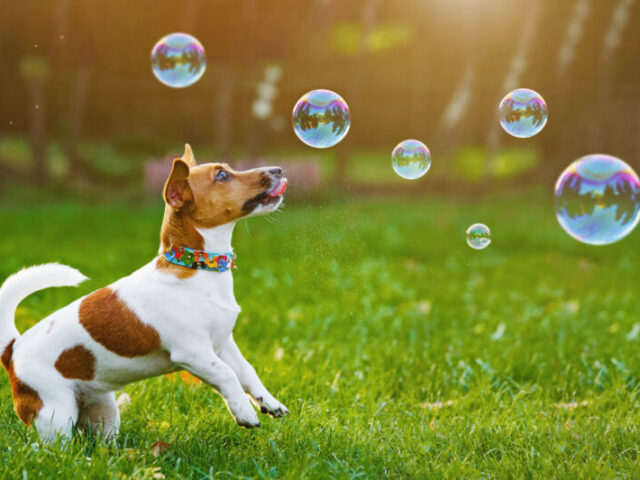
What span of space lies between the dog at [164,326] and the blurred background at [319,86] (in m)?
8.83

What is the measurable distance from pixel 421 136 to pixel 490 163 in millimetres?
1679

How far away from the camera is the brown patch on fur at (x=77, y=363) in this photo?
2861mm

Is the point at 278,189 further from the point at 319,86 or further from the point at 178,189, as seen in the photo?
the point at 319,86

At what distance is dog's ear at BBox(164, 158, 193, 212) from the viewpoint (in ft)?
9.41

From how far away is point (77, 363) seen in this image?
2.87m

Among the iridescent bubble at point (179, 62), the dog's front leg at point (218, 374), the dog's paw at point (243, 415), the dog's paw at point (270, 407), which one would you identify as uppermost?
the iridescent bubble at point (179, 62)

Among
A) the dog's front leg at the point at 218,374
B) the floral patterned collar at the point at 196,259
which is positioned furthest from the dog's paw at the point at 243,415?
the floral patterned collar at the point at 196,259

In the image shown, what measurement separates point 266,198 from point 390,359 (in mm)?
1682

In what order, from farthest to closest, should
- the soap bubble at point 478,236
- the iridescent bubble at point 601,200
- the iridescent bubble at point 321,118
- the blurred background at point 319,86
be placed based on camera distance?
1. the blurred background at point 319,86
2. the soap bubble at point 478,236
3. the iridescent bubble at point 321,118
4. the iridescent bubble at point 601,200

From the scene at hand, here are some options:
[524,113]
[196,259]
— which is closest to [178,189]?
[196,259]

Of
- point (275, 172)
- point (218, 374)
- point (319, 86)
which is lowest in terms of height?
point (218, 374)

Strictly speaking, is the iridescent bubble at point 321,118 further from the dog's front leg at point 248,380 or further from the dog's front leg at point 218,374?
the dog's front leg at point 218,374

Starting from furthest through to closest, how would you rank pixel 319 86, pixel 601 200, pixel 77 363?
pixel 319 86
pixel 601 200
pixel 77 363

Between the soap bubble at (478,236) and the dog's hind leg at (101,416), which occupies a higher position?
the soap bubble at (478,236)
